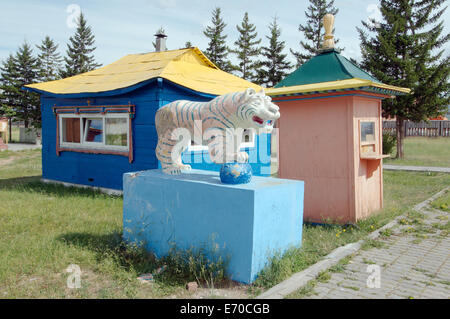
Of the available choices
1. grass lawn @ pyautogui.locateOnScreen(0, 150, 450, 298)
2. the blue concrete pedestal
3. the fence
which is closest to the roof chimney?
grass lawn @ pyautogui.locateOnScreen(0, 150, 450, 298)

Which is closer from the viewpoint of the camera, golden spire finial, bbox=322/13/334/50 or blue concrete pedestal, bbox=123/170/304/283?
blue concrete pedestal, bbox=123/170/304/283

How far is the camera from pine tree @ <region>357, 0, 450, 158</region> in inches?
607

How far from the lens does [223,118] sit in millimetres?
4012

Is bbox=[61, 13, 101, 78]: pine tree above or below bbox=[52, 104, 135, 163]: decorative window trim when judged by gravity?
above

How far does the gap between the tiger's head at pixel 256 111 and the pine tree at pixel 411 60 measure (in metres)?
13.5

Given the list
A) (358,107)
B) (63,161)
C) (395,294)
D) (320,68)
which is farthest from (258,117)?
(63,161)

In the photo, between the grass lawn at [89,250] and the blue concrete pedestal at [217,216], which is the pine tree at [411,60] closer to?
the grass lawn at [89,250]

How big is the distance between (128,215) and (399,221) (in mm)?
4474

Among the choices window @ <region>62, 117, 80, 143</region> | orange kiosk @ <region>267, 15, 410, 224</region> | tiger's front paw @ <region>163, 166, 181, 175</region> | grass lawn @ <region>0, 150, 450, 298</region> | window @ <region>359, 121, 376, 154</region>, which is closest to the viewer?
grass lawn @ <region>0, 150, 450, 298</region>

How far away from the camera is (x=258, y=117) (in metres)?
3.83

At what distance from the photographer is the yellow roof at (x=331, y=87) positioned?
5.57m

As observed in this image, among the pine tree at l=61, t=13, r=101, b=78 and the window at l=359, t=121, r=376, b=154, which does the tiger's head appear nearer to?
the window at l=359, t=121, r=376, b=154

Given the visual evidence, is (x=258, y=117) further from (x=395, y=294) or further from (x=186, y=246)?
(x=395, y=294)

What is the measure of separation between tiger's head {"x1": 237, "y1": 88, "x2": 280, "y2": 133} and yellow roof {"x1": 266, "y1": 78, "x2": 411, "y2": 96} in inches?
A: 90.8
